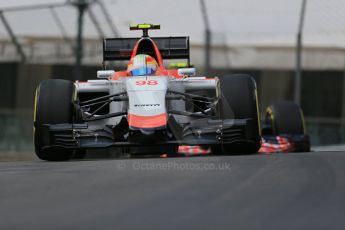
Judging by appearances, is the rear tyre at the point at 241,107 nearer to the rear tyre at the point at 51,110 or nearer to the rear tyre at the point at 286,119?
the rear tyre at the point at 51,110

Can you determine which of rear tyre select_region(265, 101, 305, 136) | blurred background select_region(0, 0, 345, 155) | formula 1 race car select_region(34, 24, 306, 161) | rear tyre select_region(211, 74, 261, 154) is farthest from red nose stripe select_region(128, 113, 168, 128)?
blurred background select_region(0, 0, 345, 155)

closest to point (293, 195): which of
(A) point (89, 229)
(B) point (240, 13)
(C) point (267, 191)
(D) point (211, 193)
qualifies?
(C) point (267, 191)

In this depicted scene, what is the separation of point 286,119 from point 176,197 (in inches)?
211

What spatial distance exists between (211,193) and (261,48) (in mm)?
7437

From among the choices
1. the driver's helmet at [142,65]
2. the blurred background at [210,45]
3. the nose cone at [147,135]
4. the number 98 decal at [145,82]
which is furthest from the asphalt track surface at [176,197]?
the blurred background at [210,45]

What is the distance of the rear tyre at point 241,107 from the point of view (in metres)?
6.18

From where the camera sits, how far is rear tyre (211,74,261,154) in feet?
20.3

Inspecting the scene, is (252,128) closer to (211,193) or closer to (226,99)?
(226,99)

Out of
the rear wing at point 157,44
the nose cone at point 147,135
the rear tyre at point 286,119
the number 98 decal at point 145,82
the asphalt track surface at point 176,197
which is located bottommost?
the rear tyre at point 286,119

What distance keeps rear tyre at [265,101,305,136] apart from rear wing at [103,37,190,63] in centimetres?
135

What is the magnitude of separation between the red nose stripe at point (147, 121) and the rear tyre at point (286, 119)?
294 cm

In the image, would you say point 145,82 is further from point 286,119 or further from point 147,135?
point 286,119

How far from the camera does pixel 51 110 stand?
6176mm

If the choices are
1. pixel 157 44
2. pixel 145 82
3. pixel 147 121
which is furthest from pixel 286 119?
pixel 147 121
